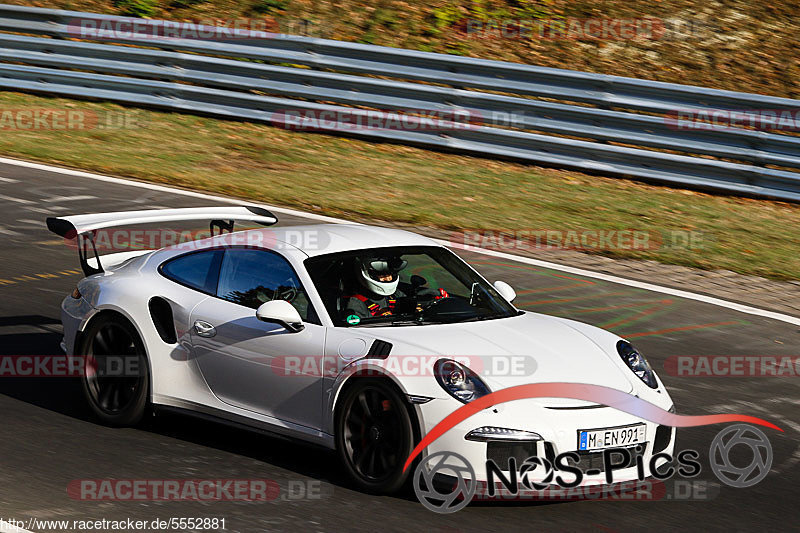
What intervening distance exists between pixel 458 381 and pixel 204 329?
181 centimetres

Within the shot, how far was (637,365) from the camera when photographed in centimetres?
664

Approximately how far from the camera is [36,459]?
6520 mm

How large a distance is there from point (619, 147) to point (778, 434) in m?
8.32

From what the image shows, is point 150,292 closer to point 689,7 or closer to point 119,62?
point 119,62

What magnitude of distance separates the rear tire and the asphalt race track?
120 mm

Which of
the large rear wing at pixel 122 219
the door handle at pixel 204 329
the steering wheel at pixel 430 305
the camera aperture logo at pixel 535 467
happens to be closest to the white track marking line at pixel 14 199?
the large rear wing at pixel 122 219

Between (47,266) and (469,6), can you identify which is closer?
(47,266)

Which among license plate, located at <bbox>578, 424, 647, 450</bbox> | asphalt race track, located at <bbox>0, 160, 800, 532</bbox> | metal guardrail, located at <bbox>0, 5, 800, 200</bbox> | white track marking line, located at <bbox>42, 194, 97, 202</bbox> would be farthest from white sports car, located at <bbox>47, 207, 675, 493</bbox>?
metal guardrail, located at <bbox>0, 5, 800, 200</bbox>

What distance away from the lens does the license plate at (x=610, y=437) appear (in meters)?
5.76

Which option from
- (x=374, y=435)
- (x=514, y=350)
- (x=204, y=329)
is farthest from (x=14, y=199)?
(x=514, y=350)

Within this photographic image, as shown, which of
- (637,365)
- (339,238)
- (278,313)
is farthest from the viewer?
(339,238)

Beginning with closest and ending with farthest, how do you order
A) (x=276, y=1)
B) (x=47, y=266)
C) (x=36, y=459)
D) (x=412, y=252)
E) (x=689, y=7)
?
1. (x=36, y=459)
2. (x=412, y=252)
3. (x=47, y=266)
4. (x=689, y=7)
5. (x=276, y=1)

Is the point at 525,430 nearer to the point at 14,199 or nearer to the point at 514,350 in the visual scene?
the point at 514,350

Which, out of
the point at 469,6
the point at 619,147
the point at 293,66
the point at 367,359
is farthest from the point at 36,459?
the point at 469,6
